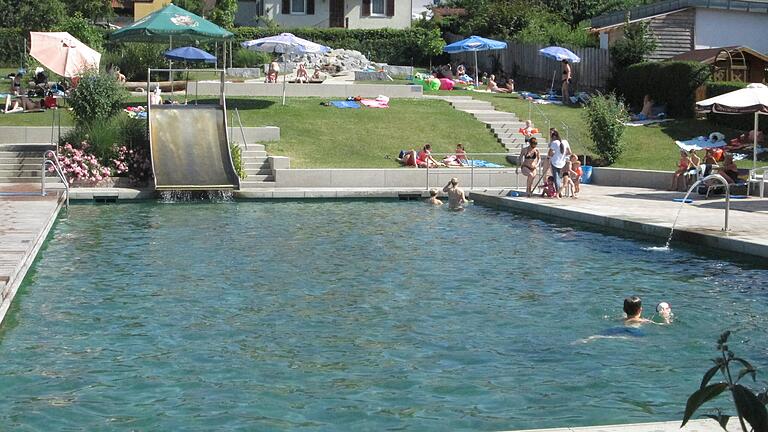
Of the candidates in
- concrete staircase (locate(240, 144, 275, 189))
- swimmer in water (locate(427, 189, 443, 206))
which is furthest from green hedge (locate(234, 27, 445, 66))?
swimmer in water (locate(427, 189, 443, 206))

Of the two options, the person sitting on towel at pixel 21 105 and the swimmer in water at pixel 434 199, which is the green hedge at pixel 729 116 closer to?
the swimmer in water at pixel 434 199

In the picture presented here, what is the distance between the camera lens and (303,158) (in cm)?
3162

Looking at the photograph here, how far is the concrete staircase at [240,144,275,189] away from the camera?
1134 inches

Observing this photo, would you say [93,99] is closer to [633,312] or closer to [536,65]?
[633,312]

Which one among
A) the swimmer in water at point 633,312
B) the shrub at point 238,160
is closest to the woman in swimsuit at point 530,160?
the shrub at point 238,160

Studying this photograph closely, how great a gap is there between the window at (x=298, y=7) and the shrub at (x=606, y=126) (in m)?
35.5

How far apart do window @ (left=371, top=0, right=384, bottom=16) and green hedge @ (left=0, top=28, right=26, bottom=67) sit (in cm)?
2074

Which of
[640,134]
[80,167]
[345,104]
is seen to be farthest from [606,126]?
[80,167]

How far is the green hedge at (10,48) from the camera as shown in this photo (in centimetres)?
5662

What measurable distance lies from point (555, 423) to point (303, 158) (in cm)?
2292

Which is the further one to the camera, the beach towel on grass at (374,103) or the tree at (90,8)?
the tree at (90,8)

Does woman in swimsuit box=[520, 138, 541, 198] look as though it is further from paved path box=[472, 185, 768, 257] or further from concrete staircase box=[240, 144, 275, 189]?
concrete staircase box=[240, 144, 275, 189]

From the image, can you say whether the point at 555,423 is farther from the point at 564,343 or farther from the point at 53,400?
the point at 53,400

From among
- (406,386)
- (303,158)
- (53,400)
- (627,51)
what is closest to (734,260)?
(406,386)
